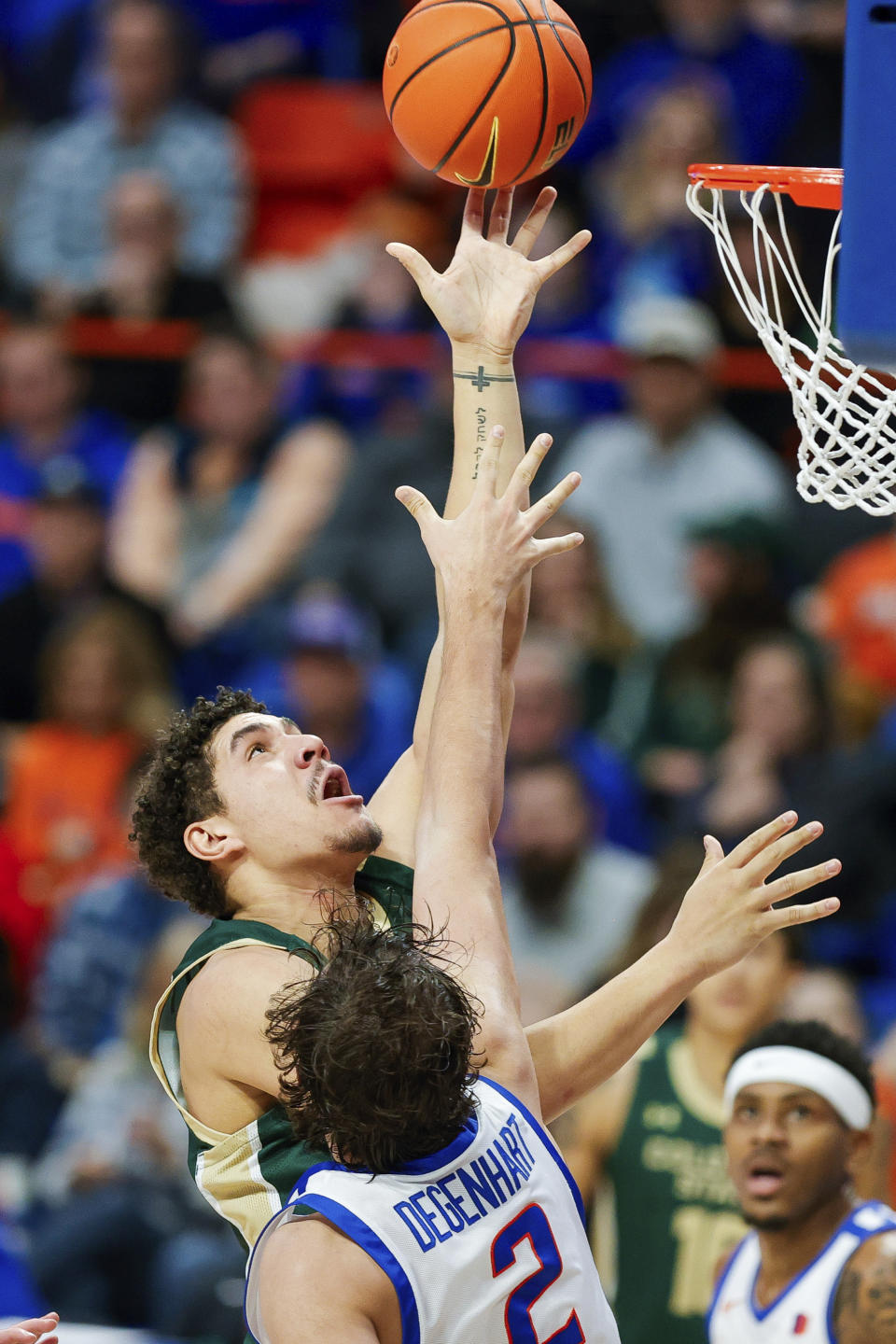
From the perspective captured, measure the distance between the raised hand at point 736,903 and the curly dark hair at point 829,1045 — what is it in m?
1.30

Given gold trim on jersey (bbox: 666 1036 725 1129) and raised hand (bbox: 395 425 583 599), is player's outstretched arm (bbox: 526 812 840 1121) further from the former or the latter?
gold trim on jersey (bbox: 666 1036 725 1129)

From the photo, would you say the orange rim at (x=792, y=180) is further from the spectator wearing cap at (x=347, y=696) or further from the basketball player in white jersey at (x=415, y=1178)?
the spectator wearing cap at (x=347, y=696)

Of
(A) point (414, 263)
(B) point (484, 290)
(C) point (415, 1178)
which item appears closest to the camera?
(C) point (415, 1178)

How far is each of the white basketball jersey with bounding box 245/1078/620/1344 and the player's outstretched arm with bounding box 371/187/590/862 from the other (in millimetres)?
912

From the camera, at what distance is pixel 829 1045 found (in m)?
4.62

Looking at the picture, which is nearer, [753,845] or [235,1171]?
[235,1171]

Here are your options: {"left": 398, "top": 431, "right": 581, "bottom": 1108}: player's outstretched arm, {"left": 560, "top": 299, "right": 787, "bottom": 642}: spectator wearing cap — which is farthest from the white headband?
{"left": 560, "top": 299, "right": 787, "bottom": 642}: spectator wearing cap

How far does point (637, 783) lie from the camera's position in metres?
7.61

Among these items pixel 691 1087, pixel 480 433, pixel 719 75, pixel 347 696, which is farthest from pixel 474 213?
pixel 719 75

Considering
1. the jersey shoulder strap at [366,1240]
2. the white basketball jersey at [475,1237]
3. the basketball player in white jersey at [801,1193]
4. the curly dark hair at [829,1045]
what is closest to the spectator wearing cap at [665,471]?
the curly dark hair at [829,1045]

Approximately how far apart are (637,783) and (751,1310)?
326cm

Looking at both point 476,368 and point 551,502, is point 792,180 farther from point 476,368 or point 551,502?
point 551,502

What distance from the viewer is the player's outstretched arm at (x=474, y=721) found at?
336cm

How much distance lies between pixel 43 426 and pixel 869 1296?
20.0 ft
